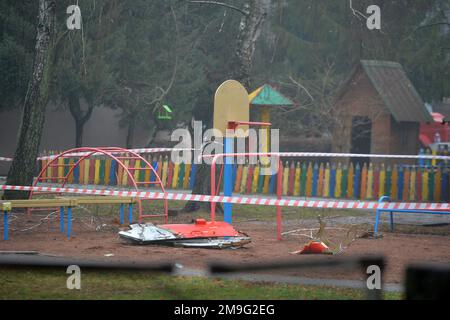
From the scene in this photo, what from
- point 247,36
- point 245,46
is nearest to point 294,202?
point 245,46

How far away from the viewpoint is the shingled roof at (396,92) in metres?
29.2

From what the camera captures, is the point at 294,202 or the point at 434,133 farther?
the point at 434,133

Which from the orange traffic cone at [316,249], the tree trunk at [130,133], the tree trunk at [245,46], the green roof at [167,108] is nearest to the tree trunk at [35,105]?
the tree trunk at [245,46]

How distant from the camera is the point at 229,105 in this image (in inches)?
592

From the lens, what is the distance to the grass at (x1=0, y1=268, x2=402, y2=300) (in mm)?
7746

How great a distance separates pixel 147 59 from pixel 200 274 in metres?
25.2

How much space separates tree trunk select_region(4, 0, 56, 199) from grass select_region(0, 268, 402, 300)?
878 cm

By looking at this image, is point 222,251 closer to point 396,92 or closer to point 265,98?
point 265,98

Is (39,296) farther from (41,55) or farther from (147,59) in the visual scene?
(147,59)

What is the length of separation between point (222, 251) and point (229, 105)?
12.8ft

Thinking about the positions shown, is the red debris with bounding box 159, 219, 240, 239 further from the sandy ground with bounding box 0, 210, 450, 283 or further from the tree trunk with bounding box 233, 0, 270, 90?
the tree trunk with bounding box 233, 0, 270, 90

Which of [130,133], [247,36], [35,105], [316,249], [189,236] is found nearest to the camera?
[316,249]

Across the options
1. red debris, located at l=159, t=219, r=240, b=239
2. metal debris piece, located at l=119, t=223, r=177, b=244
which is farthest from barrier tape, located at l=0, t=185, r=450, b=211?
metal debris piece, located at l=119, t=223, r=177, b=244

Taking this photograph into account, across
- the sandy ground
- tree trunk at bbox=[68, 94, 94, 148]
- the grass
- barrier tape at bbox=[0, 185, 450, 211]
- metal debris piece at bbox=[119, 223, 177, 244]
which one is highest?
tree trunk at bbox=[68, 94, 94, 148]
